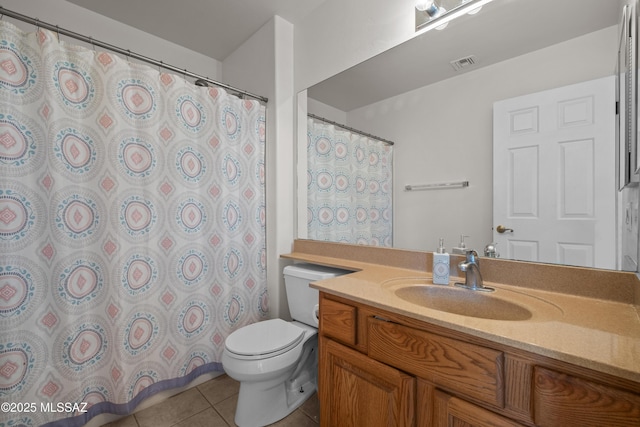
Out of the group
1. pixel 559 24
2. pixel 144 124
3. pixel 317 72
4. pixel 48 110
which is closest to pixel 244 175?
pixel 144 124

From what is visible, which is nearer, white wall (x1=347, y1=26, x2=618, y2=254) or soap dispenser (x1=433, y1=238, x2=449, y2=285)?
white wall (x1=347, y1=26, x2=618, y2=254)

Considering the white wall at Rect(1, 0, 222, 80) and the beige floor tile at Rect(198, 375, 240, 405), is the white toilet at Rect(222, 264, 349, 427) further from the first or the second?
the white wall at Rect(1, 0, 222, 80)

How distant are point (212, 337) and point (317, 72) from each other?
193 cm

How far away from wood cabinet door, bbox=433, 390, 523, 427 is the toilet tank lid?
86 centimetres

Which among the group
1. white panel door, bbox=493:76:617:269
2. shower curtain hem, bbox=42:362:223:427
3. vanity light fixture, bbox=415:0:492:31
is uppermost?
vanity light fixture, bbox=415:0:492:31

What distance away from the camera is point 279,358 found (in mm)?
1347

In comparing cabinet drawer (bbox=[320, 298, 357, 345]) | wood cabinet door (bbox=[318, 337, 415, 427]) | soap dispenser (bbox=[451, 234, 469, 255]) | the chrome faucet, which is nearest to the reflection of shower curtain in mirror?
soap dispenser (bbox=[451, 234, 469, 255])

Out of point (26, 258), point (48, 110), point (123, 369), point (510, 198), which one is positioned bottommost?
point (123, 369)

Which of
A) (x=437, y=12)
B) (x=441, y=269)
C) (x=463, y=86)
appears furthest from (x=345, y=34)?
(x=441, y=269)

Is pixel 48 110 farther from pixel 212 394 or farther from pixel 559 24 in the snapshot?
pixel 559 24

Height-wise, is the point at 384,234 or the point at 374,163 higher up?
the point at 374,163

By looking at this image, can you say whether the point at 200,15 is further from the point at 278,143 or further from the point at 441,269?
the point at 441,269

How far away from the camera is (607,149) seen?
0.90 meters

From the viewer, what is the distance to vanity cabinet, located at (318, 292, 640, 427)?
57 cm
